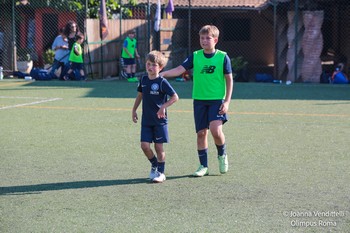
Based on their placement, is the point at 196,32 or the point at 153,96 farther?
the point at 196,32

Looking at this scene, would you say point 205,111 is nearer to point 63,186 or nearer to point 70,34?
point 63,186

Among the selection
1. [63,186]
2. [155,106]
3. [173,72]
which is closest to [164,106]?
[155,106]

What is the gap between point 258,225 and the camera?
22.5 ft

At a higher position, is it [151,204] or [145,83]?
[145,83]

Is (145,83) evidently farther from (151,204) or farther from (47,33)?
(47,33)

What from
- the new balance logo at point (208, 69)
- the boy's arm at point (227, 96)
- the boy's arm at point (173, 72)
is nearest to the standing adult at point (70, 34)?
the boy's arm at point (173, 72)

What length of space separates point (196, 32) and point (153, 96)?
23.1 m

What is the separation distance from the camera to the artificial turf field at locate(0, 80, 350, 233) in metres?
7.05

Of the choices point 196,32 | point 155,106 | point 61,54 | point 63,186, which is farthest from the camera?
point 196,32

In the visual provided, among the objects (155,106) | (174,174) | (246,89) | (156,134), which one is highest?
(155,106)

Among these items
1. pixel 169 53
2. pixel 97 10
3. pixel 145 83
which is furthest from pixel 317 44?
pixel 145 83

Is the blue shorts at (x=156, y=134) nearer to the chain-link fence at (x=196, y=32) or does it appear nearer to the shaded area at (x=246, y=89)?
the shaded area at (x=246, y=89)

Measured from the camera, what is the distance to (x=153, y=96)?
8.88 metres

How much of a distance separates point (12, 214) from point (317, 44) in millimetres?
16625
